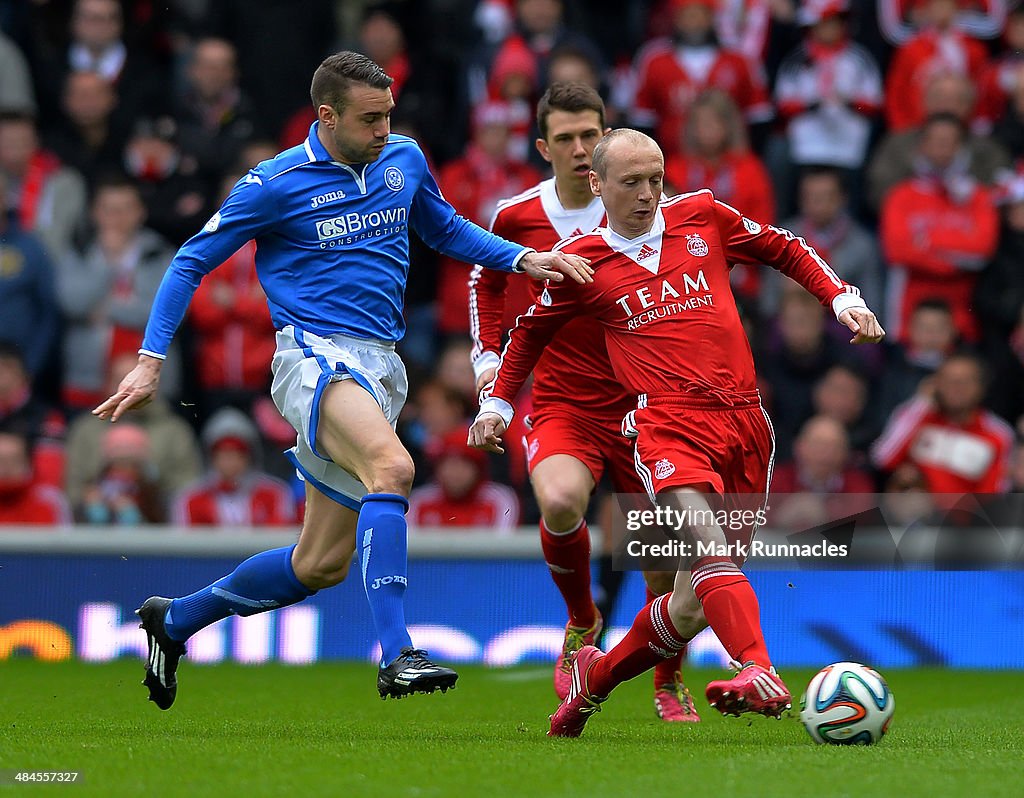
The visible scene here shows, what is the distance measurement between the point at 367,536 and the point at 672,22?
324 inches

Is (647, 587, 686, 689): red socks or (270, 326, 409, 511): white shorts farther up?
(270, 326, 409, 511): white shorts

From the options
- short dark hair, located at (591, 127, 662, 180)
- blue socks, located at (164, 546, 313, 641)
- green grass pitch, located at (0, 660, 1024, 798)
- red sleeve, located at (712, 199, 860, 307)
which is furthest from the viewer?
blue socks, located at (164, 546, 313, 641)

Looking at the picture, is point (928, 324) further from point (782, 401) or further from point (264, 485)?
point (264, 485)

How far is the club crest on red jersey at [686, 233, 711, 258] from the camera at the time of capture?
6.54 meters

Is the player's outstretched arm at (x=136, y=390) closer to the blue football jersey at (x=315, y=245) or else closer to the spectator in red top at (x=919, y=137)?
the blue football jersey at (x=315, y=245)

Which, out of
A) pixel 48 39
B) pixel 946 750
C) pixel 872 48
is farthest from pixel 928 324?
pixel 48 39

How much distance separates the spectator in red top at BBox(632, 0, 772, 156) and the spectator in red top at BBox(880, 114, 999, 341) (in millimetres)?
1463

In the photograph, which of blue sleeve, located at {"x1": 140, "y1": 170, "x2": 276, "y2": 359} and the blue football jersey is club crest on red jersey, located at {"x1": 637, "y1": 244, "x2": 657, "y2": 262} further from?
blue sleeve, located at {"x1": 140, "y1": 170, "x2": 276, "y2": 359}

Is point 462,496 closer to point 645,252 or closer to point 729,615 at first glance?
point 645,252

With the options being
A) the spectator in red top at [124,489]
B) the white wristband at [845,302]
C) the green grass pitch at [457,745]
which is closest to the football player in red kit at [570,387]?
the green grass pitch at [457,745]

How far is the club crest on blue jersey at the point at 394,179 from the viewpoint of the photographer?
6.86m

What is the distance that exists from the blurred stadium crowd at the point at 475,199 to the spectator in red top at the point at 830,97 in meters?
0.02

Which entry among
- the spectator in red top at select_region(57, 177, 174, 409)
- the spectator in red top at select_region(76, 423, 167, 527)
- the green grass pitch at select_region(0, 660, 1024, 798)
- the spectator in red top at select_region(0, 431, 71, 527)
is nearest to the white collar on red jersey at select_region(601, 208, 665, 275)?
the green grass pitch at select_region(0, 660, 1024, 798)

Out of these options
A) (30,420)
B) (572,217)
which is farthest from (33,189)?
(572,217)
